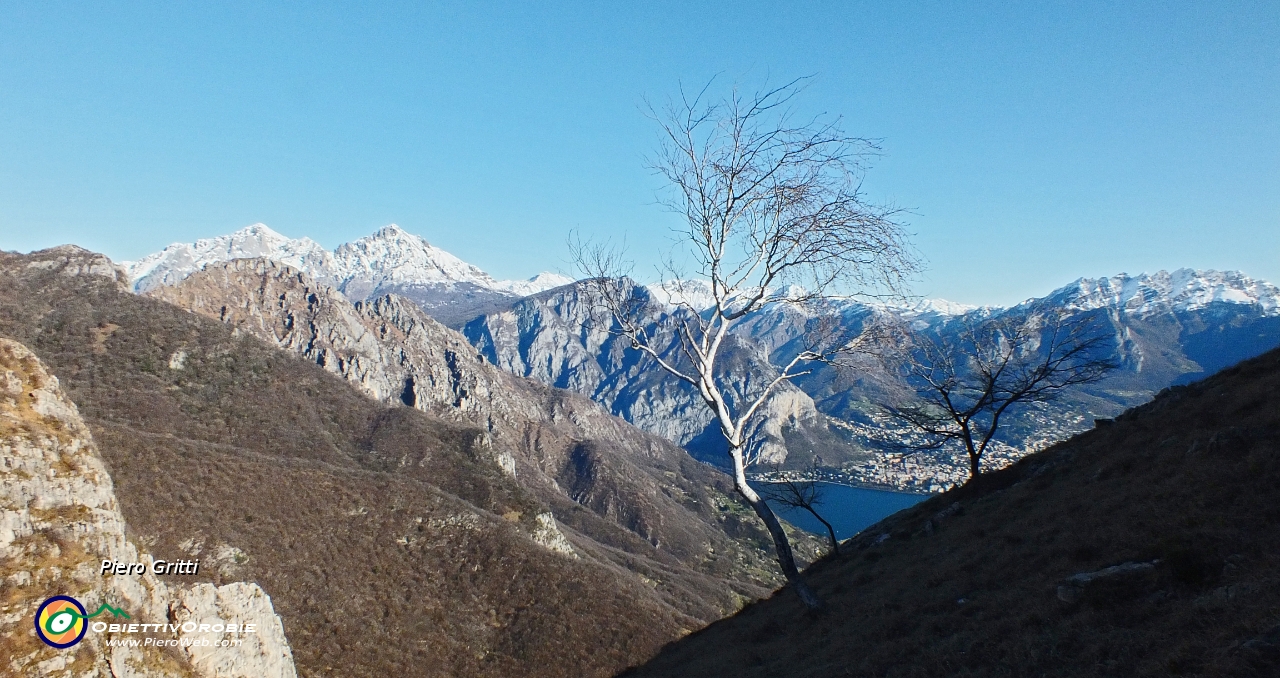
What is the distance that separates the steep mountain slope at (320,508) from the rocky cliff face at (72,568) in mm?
15959

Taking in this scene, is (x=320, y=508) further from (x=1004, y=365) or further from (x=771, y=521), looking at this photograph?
(x=1004, y=365)

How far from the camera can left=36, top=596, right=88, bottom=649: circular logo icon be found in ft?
40.0

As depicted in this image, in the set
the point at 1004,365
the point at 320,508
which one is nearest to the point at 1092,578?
the point at 1004,365

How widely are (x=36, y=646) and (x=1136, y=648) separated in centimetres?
1909

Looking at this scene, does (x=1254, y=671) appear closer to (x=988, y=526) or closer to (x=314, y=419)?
(x=988, y=526)

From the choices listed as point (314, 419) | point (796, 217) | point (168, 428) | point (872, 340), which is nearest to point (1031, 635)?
point (872, 340)

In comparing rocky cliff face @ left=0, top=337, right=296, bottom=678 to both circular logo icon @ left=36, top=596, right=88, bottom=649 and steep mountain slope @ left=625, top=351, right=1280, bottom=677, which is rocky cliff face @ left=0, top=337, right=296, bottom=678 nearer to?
circular logo icon @ left=36, top=596, right=88, bottom=649

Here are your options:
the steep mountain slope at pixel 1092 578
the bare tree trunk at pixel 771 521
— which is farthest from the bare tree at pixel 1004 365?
the bare tree trunk at pixel 771 521

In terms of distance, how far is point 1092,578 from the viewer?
725cm

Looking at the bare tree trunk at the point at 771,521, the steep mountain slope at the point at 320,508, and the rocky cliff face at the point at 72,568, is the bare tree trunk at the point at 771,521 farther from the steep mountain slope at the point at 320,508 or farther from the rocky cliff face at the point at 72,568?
the steep mountain slope at the point at 320,508

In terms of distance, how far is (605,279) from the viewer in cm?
1106

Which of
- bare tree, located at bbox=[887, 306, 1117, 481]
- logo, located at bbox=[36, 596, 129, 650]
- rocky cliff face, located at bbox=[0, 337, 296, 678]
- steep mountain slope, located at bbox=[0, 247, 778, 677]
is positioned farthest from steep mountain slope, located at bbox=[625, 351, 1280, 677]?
steep mountain slope, located at bbox=[0, 247, 778, 677]

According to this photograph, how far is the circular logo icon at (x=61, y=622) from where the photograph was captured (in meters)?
12.2

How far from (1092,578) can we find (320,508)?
177ft
